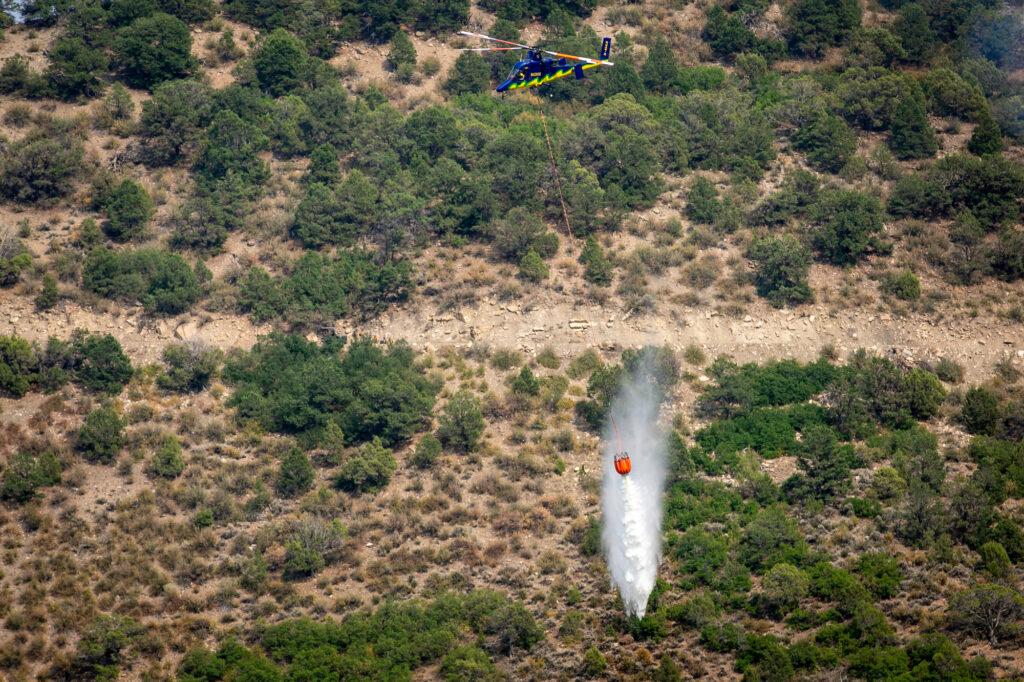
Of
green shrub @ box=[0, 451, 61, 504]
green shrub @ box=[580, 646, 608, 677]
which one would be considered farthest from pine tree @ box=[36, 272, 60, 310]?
green shrub @ box=[580, 646, 608, 677]

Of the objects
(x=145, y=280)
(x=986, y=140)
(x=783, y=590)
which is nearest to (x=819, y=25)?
(x=986, y=140)

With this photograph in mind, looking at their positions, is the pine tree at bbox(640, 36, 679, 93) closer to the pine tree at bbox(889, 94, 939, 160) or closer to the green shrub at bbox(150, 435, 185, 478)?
the pine tree at bbox(889, 94, 939, 160)

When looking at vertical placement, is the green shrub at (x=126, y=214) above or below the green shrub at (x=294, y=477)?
above

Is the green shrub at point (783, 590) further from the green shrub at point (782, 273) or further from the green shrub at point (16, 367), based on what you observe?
the green shrub at point (16, 367)

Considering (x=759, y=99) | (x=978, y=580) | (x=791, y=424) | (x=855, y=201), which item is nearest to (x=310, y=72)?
(x=759, y=99)

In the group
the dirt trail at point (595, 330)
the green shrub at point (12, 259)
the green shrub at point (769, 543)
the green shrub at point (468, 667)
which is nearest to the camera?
the green shrub at point (468, 667)

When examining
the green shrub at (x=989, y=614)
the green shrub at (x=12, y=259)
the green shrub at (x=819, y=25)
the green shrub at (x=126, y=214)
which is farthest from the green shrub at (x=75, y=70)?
the green shrub at (x=989, y=614)
